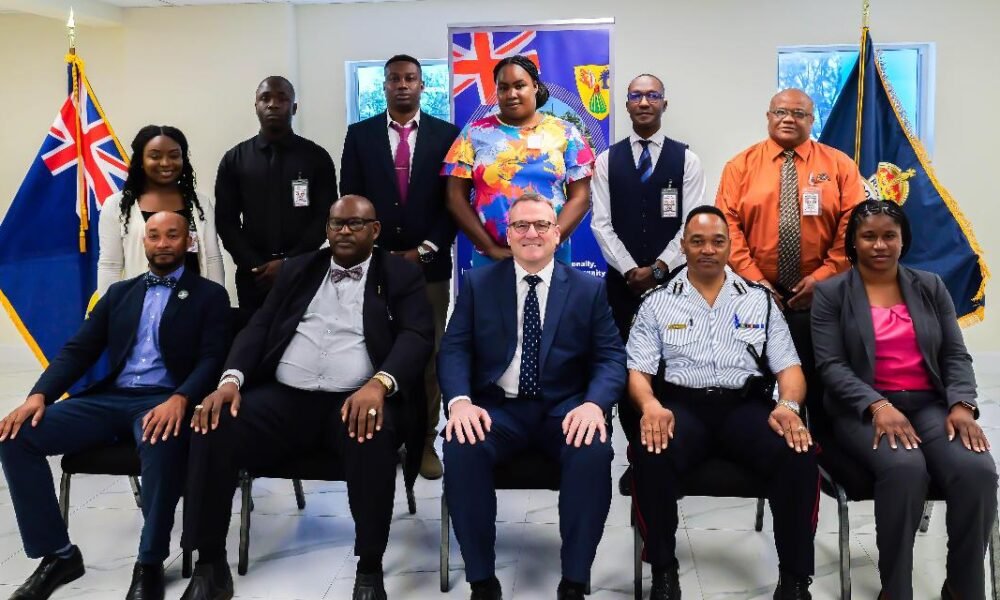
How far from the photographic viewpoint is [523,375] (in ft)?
9.39

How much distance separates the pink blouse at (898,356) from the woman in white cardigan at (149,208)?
8.11 feet

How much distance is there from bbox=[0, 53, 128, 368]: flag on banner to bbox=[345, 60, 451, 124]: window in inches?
92.4

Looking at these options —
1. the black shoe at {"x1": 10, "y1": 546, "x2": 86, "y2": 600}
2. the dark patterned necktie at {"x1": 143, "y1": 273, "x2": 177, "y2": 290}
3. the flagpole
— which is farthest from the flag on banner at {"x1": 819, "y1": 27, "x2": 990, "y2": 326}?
the black shoe at {"x1": 10, "y1": 546, "x2": 86, "y2": 600}

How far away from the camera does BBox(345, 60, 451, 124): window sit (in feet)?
21.0

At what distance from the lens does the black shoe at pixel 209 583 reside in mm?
2635

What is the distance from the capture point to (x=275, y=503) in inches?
143

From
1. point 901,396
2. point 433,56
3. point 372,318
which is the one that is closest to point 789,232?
point 901,396

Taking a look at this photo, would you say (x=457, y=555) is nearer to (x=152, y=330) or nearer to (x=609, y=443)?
(x=609, y=443)

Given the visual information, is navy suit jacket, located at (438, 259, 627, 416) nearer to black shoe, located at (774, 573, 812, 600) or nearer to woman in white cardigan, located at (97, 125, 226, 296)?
black shoe, located at (774, 573, 812, 600)

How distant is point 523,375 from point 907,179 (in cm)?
233

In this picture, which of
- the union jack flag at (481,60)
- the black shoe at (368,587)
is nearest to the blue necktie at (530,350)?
the black shoe at (368,587)

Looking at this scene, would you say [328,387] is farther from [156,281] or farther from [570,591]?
[570,591]

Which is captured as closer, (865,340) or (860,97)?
(865,340)

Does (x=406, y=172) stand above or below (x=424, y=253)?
above
